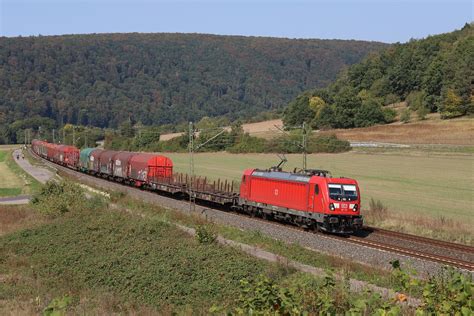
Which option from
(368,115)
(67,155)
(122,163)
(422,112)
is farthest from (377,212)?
(422,112)

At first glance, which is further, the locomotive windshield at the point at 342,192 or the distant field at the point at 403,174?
the distant field at the point at 403,174

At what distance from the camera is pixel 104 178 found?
70562mm

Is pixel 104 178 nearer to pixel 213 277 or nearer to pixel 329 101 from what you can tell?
pixel 213 277

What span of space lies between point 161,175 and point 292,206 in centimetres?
2230

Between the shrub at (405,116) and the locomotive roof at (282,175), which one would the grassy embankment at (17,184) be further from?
the shrub at (405,116)

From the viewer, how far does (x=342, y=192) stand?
105 ft

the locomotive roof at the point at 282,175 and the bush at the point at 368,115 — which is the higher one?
the bush at the point at 368,115

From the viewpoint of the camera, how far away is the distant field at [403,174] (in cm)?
4269

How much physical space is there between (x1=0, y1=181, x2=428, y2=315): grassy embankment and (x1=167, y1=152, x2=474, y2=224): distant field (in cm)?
1831

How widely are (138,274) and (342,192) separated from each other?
13.9m

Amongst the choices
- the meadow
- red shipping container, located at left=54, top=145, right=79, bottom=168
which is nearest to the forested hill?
red shipping container, located at left=54, top=145, right=79, bottom=168

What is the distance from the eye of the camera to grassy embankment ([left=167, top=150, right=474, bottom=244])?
114 ft

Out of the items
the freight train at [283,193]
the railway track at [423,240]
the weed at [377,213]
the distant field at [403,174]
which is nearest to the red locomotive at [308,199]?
the freight train at [283,193]

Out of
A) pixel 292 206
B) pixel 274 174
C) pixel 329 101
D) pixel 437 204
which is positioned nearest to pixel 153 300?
pixel 292 206
